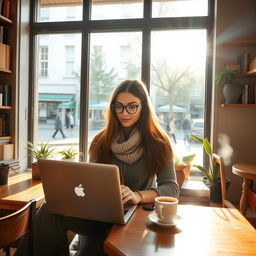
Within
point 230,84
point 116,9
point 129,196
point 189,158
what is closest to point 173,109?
point 189,158

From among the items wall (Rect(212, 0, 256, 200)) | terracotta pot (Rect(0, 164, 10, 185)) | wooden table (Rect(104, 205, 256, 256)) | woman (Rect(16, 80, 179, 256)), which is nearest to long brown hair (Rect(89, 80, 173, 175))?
woman (Rect(16, 80, 179, 256))

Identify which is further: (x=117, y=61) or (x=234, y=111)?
(x=117, y=61)

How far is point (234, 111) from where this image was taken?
3.00 meters

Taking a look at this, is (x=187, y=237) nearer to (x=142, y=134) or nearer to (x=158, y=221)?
(x=158, y=221)

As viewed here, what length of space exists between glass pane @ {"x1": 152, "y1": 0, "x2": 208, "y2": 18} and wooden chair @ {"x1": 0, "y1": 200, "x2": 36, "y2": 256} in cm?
289

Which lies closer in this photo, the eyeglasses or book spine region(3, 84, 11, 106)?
the eyeglasses

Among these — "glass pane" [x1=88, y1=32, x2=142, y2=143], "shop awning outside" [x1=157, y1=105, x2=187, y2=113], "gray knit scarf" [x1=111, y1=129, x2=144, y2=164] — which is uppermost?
"glass pane" [x1=88, y1=32, x2=142, y2=143]

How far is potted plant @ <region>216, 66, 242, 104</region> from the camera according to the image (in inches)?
110

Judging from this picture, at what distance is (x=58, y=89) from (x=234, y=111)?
2.15 m

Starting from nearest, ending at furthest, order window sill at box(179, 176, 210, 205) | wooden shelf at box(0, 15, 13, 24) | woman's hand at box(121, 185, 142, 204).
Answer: woman's hand at box(121, 185, 142, 204), window sill at box(179, 176, 210, 205), wooden shelf at box(0, 15, 13, 24)

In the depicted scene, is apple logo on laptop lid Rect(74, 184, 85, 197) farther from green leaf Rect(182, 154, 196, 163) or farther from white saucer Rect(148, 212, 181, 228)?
green leaf Rect(182, 154, 196, 163)

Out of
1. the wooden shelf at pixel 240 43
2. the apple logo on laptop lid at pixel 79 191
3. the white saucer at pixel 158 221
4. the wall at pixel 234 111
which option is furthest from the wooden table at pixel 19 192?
the wooden shelf at pixel 240 43

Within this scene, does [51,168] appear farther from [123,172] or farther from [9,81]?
[9,81]

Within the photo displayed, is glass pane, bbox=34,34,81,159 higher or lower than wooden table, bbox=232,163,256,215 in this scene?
higher
